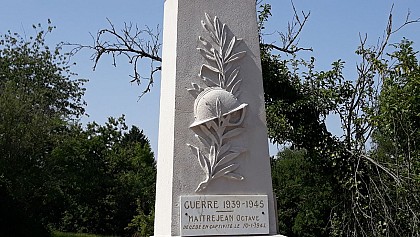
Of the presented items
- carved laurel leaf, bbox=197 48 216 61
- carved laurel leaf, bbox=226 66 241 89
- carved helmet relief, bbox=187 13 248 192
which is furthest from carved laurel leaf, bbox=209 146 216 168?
carved laurel leaf, bbox=197 48 216 61

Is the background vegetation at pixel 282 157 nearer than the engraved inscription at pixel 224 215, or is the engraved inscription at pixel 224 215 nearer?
the engraved inscription at pixel 224 215

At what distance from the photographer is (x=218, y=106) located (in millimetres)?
5422

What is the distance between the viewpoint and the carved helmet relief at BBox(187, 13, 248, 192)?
5363 mm

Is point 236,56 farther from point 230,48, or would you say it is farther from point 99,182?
point 99,182

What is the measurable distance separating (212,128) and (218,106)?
21 centimetres

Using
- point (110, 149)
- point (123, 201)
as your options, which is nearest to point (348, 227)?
point (123, 201)

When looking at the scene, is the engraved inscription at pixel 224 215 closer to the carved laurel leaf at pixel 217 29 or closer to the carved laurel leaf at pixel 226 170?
the carved laurel leaf at pixel 226 170

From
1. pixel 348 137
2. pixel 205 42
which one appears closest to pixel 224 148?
pixel 205 42

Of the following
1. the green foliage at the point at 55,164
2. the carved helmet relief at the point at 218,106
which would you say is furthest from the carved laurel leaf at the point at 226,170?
the green foliage at the point at 55,164

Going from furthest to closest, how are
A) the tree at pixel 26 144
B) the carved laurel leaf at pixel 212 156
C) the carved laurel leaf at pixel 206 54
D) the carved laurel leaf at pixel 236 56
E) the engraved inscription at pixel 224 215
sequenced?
1. the tree at pixel 26 144
2. the carved laurel leaf at pixel 236 56
3. the carved laurel leaf at pixel 206 54
4. the carved laurel leaf at pixel 212 156
5. the engraved inscription at pixel 224 215

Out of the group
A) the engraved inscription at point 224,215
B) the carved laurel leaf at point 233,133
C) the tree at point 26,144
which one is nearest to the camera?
the engraved inscription at point 224,215

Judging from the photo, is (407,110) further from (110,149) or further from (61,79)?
(61,79)

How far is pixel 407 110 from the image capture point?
8984 millimetres

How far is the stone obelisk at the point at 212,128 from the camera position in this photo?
5.25 metres
